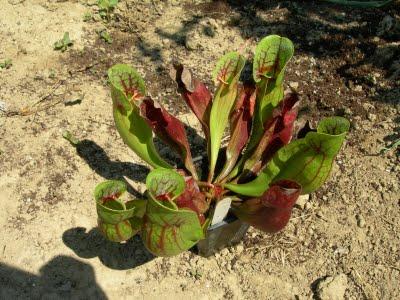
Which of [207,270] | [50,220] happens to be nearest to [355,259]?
[207,270]

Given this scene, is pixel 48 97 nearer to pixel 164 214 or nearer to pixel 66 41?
pixel 66 41

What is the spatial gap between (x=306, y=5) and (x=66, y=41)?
5.18 ft

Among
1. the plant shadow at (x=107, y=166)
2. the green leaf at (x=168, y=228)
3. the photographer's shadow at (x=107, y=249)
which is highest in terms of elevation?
the green leaf at (x=168, y=228)

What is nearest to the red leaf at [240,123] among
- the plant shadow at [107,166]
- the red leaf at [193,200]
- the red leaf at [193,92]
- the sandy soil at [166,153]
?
the red leaf at [193,92]

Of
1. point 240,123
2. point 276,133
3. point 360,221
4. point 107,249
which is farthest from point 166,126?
point 360,221

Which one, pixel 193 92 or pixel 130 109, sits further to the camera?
pixel 193 92

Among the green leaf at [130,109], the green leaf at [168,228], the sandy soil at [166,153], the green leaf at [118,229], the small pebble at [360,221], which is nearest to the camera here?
the green leaf at [168,228]

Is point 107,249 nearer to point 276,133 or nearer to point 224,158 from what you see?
point 224,158

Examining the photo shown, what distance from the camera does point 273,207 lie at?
1.62 metres

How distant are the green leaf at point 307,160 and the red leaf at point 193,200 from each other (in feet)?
0.51

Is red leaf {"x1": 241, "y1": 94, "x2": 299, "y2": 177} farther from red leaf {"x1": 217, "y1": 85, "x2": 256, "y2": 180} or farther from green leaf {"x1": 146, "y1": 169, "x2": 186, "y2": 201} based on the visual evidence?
green leaf {"x1": 146, "y1": 169, "x2": 186, "y2": 201}

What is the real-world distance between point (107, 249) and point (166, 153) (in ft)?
1.93

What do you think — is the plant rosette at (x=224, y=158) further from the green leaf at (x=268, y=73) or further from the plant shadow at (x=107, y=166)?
the plant shadow at (x=107, y=166)

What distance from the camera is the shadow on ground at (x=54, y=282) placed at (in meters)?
2.12
